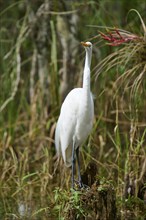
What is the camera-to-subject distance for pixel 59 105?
22.7 ft

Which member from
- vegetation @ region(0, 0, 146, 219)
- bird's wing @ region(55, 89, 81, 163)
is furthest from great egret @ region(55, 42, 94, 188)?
vegetation @ region(0, 0, 146, 219)

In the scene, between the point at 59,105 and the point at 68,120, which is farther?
the point at 59,105

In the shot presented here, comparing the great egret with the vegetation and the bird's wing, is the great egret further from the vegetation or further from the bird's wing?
the vegetation

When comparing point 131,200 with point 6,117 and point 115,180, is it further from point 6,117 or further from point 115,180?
point 6,117

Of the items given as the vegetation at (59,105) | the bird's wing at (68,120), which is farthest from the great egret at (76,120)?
the vegetation at (59,105)

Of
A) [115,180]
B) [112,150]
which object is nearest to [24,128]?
[112,150]

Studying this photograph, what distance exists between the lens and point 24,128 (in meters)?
7.48

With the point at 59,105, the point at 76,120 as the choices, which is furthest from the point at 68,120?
the point at 59,105

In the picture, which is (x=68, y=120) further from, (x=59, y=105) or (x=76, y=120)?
(x=59, y=105)

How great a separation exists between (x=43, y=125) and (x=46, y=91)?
1.86ft

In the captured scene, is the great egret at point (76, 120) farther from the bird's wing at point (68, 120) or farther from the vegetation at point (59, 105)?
the vegetation at point (59, 105)

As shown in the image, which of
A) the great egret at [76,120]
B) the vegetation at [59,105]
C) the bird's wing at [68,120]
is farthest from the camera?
the vegetation at [59,105]

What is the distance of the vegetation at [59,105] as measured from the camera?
17.4ft

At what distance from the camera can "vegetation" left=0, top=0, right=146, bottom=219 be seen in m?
5.32
